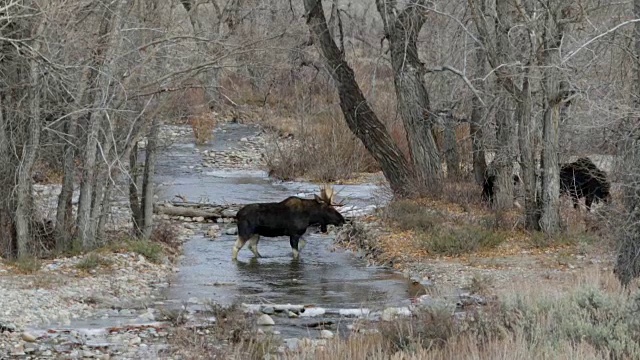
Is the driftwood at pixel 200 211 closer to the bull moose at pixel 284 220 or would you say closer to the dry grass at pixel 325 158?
the bull moose at pixel 284 220

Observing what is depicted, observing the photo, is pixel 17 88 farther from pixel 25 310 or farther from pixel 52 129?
pixel 25 310

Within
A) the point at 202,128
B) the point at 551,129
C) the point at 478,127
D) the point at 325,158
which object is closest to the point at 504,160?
the point at 478,127

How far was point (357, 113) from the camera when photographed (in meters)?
23.7

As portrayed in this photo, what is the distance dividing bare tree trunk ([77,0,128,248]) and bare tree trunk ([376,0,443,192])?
7.05m

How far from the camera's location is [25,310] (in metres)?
12.9

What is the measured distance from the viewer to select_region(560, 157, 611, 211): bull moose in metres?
21.1

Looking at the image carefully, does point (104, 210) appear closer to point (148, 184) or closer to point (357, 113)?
point (148, 184)

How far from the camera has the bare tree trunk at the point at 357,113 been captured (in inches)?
906

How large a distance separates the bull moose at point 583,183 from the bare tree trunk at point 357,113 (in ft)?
10.9

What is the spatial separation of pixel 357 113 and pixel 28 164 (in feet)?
30.5

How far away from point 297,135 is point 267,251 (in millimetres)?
12484

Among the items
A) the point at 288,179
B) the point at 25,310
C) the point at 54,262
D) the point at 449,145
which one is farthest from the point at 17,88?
the point at 288,179

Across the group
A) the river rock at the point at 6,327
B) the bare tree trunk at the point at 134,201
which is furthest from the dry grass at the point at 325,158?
the river rock at the point at 6,327

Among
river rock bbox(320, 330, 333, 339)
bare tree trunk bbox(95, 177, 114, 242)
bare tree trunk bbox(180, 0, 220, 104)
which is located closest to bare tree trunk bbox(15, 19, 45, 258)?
bare tree trunk bbox(95, 177, 114, 242)
